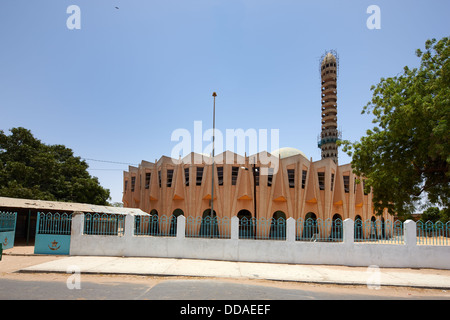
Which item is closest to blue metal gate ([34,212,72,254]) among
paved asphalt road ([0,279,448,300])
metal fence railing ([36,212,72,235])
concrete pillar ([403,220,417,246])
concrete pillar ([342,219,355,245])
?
metal fence railing ([36,212,72,235])

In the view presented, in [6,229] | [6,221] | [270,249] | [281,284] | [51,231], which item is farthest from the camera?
[6,221]

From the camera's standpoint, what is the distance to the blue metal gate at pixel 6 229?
16.0m

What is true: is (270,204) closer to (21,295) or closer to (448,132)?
(448,132)

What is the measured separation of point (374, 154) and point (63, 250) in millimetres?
18070

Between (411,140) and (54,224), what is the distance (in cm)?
1936

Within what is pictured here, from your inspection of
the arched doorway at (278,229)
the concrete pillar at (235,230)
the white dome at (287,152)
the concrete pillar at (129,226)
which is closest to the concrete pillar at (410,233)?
the arched doorway at (278,229)

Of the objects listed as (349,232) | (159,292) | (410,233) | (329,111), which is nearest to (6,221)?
(159,292)

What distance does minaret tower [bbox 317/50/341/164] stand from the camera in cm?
5744

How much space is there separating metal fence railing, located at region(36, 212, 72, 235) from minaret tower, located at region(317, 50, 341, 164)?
168ft

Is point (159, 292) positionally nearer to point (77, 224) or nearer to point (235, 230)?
point (235, 230)

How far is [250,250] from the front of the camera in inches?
509

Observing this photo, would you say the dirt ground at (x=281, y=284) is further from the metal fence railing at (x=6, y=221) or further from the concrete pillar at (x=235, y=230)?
the metal fence railing at (x=6, y=221)

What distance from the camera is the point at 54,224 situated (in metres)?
14.0
